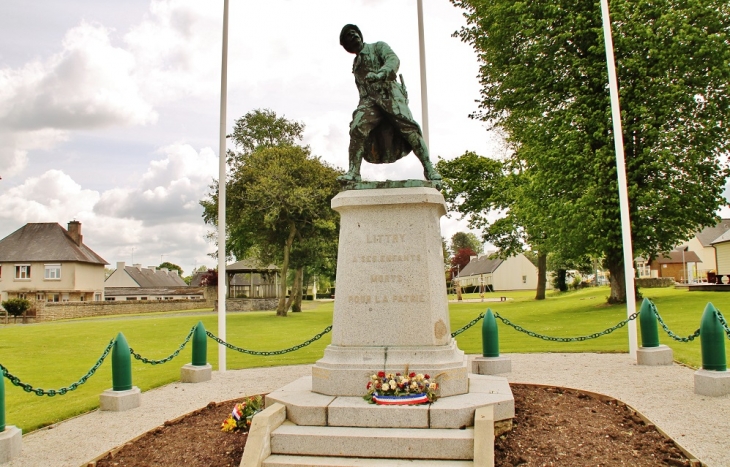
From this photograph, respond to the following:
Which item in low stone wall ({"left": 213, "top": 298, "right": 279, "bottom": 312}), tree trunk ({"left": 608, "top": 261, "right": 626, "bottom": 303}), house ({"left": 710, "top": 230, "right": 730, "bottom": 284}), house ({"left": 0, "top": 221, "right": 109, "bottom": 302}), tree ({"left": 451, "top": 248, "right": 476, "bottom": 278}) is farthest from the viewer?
tree ({"left": 451, "top": 248, "right": 476, "bottom": 278})

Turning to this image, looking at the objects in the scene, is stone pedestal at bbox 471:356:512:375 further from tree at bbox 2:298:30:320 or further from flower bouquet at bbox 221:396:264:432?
tree at bbox 2:298:30:320

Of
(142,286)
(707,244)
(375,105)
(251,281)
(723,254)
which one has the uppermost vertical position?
(707,244)

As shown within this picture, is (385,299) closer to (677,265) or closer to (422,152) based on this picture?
(422,152)

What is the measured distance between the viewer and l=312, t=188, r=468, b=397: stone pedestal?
715 centimetres

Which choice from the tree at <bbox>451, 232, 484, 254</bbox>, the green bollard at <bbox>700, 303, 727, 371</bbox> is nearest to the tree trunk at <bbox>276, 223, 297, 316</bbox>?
the green bollard at <bbox>700, 303, 727, 371</bbox>

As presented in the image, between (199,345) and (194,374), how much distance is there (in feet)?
1.79

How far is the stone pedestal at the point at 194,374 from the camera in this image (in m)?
10.9

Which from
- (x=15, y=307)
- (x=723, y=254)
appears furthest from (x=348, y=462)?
(x=723, y=254)

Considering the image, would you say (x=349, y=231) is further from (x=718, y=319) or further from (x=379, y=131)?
(x=718, y=319)

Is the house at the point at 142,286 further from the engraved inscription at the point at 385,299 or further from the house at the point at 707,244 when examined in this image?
the engraved inscription at the point at 385,299

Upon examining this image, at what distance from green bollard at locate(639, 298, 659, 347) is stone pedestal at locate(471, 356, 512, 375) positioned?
2.69m

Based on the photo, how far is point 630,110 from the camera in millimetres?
22188

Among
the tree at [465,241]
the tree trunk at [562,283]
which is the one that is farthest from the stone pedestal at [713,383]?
the tree at [465,241]

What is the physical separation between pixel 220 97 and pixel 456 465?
10.1 m
